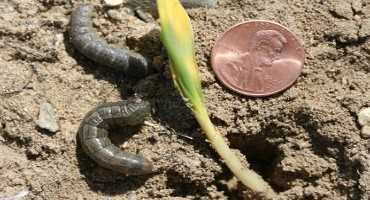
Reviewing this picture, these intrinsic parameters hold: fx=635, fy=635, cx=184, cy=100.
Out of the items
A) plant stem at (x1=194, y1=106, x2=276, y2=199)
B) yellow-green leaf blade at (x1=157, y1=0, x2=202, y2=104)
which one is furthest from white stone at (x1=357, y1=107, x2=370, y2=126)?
yellow-green leaf blade at (x1=157, y1=0, x2=202, y2=104)

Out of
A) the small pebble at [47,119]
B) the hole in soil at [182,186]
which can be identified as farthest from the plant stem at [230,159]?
the small pebble at [47,119]

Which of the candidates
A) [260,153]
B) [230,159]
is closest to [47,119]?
[230,159]

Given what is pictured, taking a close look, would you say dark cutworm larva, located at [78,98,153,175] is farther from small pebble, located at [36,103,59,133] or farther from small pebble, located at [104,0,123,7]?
small pebble, located at [104,0,123,7]

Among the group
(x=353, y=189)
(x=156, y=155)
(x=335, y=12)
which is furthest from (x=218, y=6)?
(x=353, y=189)

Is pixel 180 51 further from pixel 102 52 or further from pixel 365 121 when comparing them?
pixel 365 121

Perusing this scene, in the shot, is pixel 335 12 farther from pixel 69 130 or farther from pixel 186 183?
pixel 69 130

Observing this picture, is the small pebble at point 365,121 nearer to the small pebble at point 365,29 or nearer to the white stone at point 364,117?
the white stone at point 364,117

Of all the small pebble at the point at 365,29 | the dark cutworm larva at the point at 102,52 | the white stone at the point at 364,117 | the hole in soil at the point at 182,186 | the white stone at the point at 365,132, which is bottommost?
the hole in soil at the point at 182,186
